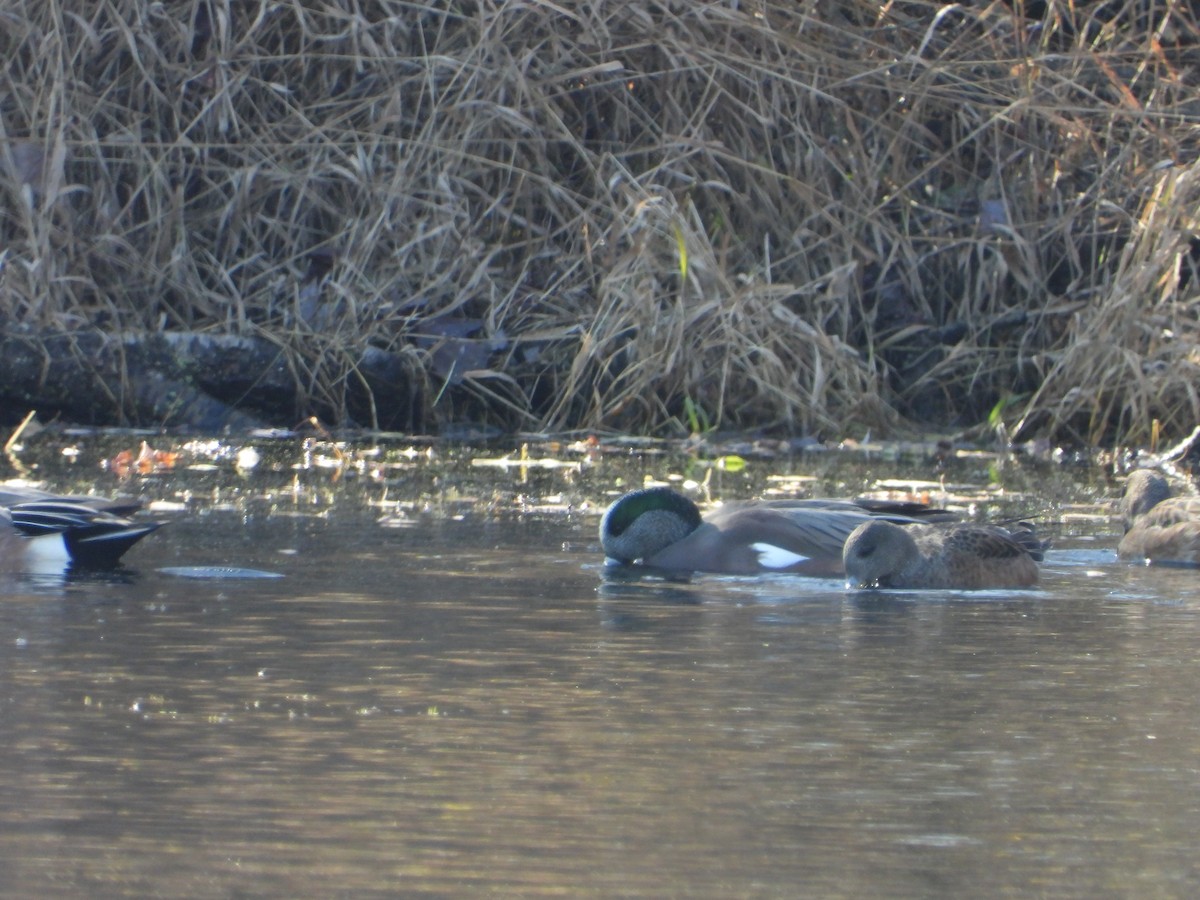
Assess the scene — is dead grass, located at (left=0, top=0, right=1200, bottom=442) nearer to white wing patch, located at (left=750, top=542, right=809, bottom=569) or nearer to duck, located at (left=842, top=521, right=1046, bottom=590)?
white wing patch, located at (left=750, top=542, right=809, bottom=569)

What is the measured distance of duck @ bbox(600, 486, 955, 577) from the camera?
248 inches

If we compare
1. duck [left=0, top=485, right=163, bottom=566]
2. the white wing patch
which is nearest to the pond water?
duck [left=0, top=485, right=163, bottom=566]

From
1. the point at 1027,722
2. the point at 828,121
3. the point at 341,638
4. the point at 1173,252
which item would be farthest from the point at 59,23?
the point at 1027,722

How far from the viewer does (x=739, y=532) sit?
20.9 feet

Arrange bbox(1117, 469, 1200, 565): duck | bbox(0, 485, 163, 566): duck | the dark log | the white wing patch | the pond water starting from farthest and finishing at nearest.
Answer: the dark log < bbox(1117, 469, 1200, 565): duck < the white wing patch < bbox(0, 485, 163, 566): duck < the pond water

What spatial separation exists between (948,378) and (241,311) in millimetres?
3346

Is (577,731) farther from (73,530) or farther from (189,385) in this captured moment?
(189,385)

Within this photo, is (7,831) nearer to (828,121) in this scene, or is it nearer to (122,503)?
(122,503)

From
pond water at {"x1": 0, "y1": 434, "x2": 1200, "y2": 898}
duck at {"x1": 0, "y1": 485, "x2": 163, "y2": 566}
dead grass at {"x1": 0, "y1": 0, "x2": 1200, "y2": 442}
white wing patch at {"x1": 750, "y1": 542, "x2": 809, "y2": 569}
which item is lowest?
pond water at {"x1": 0, "y1": 434, "x2": 1200, "y2": 898}

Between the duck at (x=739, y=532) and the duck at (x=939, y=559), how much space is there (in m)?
0.17

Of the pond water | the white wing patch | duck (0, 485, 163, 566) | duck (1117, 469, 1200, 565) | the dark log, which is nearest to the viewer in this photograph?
the pond water

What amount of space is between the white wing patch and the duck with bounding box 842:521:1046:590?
0.16 meters

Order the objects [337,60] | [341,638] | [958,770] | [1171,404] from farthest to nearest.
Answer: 1. [337,60]
2. [1171,404]
3. [341,638]
4. [958,770]

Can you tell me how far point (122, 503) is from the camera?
614cm
